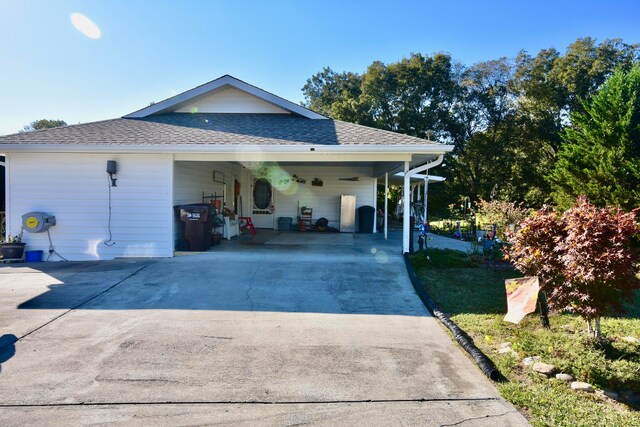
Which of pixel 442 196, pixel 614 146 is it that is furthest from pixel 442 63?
pixel 614 146

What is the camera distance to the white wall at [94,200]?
8.96 meters

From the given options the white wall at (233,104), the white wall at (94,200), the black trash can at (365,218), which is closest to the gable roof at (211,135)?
the white wall at (94,200)

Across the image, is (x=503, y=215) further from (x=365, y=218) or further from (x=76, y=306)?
(x=76, y=306)

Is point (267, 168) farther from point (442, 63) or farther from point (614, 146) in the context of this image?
point (442, 63)

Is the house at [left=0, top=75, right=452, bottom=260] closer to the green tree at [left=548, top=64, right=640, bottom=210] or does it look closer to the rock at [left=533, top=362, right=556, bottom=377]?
the rock at [left=533, top=362, right=556, bottom=377]

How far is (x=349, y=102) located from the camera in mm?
25672

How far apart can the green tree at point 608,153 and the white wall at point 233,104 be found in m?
9.90

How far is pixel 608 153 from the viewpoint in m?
12.7

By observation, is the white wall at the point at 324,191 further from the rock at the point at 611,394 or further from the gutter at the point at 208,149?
the rock at the point at 611,394

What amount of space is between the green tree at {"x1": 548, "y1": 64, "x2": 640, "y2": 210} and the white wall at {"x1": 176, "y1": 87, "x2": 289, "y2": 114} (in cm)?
990

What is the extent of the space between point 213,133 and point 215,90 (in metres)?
3.13

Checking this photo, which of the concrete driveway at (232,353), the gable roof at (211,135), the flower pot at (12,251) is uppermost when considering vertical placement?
the gable roof at (211,135)

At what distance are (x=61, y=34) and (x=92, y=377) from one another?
9848mm

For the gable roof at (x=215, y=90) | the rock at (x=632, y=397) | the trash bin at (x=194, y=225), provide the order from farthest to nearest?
the gable roof at (x=215, y=90)
the trash bin at (x=194, y=225)
the rock at (x=632, y=397)
